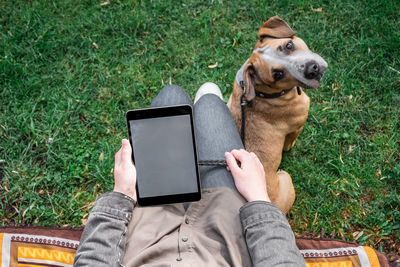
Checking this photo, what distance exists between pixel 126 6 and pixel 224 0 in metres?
1.26

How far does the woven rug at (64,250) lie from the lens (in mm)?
2883

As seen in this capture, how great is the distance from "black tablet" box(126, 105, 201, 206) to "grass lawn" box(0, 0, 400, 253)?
4.59 feet

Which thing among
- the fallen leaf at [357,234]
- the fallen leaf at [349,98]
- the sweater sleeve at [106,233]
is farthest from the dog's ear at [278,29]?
the fallen leaf at [357,234]

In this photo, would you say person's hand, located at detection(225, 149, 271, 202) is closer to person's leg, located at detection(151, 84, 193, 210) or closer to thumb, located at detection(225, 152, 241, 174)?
thumb, located at detection(225, 152, 241, 174)

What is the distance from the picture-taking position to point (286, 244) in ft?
6.29

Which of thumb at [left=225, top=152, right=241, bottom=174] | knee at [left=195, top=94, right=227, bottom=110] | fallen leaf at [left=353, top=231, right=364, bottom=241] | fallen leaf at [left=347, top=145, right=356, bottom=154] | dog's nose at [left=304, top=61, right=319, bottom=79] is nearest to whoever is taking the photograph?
thumb at [left=225, top=152, right=241, bottom=174]

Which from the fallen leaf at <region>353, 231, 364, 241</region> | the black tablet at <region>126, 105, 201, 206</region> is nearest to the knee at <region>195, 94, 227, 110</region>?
the black tablet at <region>126, 105, 201, 206</region>

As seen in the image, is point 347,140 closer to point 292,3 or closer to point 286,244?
point 292,3

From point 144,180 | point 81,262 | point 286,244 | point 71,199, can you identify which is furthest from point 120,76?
point 286,244

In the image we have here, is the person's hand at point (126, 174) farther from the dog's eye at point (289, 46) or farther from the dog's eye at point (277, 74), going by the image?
the dog's eye at point (289, 46)

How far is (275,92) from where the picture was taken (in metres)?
2.89

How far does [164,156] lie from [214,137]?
0.51m

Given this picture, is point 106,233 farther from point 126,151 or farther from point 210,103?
point 210,103

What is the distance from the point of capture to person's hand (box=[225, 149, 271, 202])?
7.35ft
